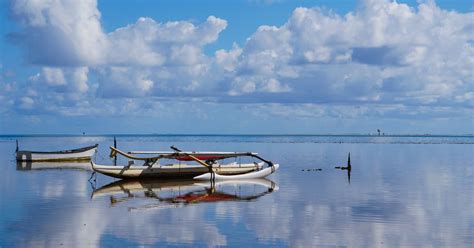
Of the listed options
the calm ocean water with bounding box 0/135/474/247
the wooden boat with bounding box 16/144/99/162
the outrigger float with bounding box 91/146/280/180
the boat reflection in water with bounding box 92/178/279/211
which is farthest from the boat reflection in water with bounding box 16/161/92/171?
the boat reflection in water with bounding box 92/178/279/211

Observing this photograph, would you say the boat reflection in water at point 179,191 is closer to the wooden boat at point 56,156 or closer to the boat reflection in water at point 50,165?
the boat reflection in water at point 50,165

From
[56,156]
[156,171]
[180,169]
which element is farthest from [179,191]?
[56,156]

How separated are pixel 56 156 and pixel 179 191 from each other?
130 feet

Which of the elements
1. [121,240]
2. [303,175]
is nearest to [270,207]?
[121,240]

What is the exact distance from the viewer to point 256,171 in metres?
52.1

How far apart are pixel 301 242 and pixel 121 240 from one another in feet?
23.3

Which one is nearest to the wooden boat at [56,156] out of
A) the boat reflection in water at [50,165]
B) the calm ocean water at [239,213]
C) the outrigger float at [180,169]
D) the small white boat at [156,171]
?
the boat reflection in water at [50,165]

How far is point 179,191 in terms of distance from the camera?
137 feet

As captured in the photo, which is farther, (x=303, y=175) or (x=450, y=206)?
(x=303, y=175)

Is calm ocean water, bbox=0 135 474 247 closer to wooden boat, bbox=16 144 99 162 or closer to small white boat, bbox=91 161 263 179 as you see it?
small white boat, bbox=91 161 263 179

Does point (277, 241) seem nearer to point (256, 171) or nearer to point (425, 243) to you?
point (425, 243)

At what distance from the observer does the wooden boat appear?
75.4m

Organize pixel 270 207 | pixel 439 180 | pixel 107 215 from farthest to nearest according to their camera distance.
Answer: pixel 439 180 → pixel 270 207 → pixel 107 215

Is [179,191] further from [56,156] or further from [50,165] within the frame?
[56,156]
